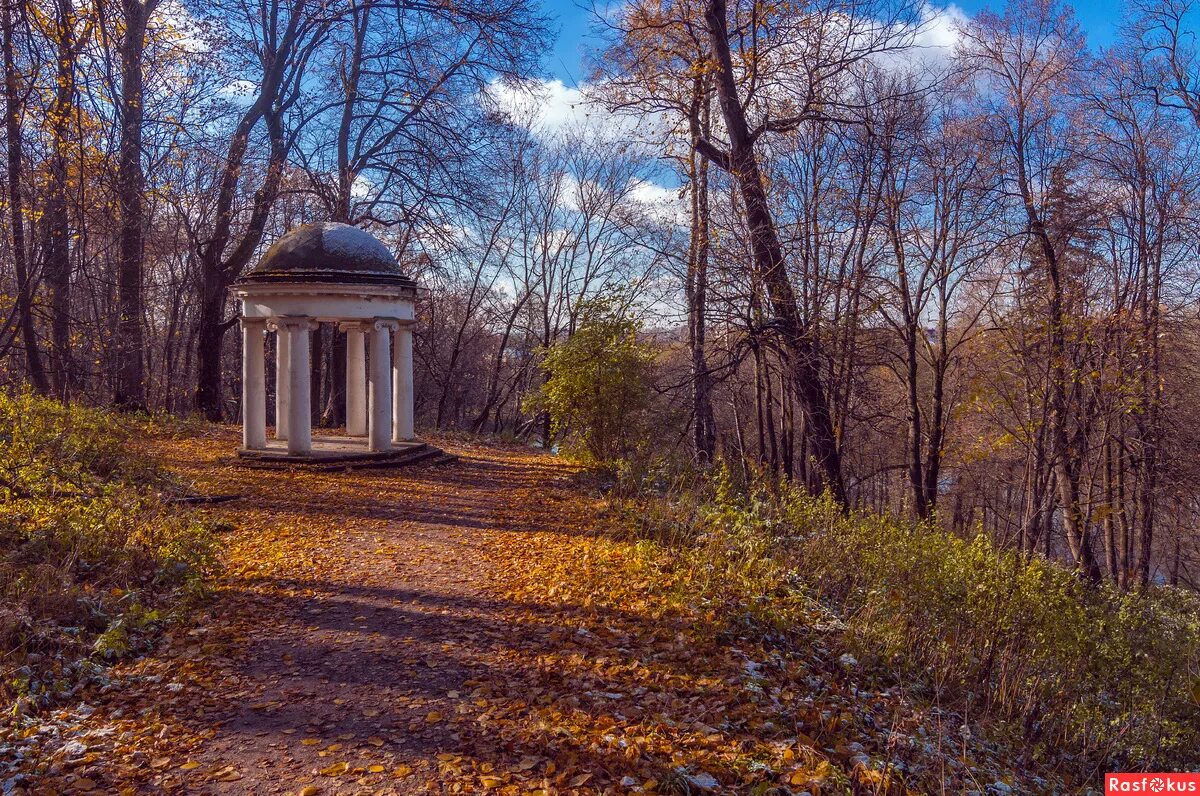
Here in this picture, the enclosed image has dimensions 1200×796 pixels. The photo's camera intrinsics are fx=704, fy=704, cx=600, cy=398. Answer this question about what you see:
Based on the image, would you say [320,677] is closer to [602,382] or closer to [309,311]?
[602,382]

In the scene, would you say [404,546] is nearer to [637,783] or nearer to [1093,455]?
[637,783]

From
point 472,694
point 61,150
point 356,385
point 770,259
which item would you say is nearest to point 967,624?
point 472,694

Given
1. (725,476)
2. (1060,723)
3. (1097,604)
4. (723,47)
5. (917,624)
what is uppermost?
(723,47)

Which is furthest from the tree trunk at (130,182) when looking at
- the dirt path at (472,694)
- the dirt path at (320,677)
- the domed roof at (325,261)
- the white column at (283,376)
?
the dirt path at (472,694)

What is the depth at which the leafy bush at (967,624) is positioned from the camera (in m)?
5.17

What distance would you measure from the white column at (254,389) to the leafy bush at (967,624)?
285 inches

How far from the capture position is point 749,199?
959cm

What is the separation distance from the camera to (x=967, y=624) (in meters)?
6.55

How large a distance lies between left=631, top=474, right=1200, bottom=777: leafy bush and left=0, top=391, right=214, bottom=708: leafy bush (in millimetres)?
4263

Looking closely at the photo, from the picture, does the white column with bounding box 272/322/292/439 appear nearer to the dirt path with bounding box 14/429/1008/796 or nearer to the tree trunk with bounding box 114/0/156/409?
the tree trunk with bounding box 114/0/156/409

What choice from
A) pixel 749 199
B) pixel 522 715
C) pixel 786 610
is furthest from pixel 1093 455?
pixel 522 715

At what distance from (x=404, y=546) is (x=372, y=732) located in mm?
3755

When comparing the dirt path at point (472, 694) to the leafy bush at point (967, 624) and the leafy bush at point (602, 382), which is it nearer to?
the leafy bush at point (967, 624)

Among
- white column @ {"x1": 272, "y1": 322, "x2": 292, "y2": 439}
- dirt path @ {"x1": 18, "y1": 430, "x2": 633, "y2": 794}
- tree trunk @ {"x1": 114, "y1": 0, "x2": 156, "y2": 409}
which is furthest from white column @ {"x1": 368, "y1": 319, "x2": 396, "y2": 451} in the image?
dirt path @ {"x1": 18, "y1": 430, "x2": 633, "y2": 794}
